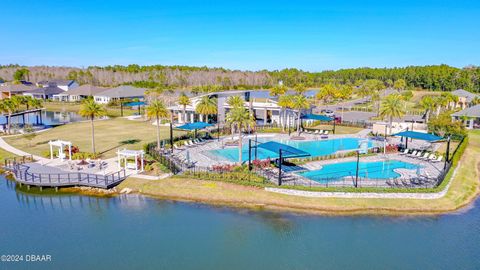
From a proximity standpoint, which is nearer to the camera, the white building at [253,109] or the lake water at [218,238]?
the lake water at [218,238]

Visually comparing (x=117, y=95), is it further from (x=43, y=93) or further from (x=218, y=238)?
(x=218, y=238)

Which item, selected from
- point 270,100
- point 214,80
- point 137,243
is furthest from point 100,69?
point 137,243

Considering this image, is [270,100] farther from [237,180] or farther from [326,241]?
[326,241]

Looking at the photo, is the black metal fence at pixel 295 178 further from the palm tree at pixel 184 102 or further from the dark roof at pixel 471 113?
the dark roof at pixel 471 113

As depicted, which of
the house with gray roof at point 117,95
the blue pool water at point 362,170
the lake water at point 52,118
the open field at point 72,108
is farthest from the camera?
the house with gray roof at point 117,95

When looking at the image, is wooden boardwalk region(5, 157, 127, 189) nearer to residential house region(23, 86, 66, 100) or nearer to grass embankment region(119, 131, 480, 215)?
grass embankment region(119, 131, 480, 215)

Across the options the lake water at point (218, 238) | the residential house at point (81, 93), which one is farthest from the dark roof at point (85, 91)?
the lake water at point (218, 238)

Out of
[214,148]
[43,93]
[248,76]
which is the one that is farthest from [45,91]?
[214,148]
